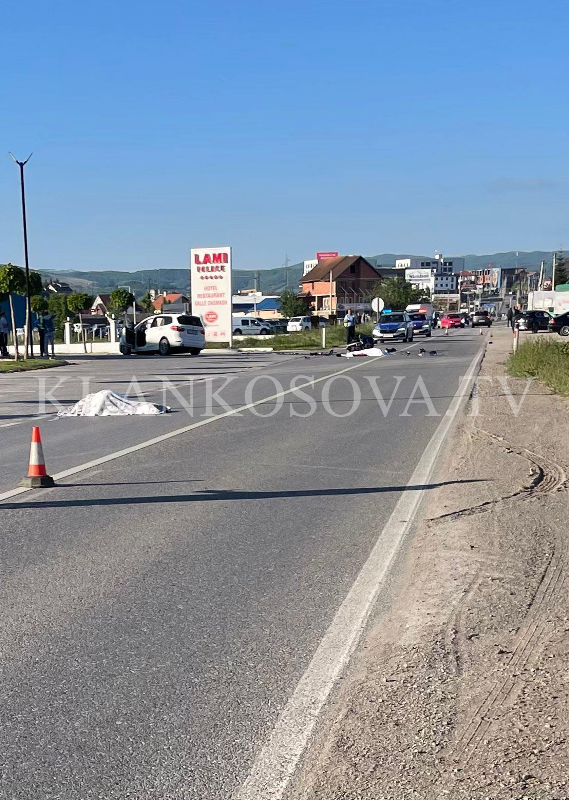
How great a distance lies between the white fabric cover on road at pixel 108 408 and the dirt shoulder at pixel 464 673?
9503mm

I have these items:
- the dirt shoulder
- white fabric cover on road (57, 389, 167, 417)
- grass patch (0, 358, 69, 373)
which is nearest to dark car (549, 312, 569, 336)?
grass patch (0, 358, 69, 373)

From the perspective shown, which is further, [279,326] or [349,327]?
[279,326]

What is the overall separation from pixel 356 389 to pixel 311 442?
9.06m

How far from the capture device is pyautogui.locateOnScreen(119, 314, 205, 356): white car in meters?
39.8

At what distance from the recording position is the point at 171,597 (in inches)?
232

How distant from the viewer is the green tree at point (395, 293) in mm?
126875

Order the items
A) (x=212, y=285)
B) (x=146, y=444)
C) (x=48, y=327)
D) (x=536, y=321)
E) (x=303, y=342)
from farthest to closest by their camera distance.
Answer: (x=536, y=321), (x=303, y=342), (x=212, y=285), (x=48, y=327), (x=146, y=444)

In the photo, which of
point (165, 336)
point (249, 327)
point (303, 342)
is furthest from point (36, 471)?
point (249, 327)

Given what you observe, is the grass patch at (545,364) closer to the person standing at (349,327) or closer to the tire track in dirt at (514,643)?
the tire track in dirt at (514,643)

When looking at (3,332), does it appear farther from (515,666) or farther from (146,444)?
(515,666)

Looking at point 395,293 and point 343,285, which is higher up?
point 343,285

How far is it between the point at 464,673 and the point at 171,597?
2079mm

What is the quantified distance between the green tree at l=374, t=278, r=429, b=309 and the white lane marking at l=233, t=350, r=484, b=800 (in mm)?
119095

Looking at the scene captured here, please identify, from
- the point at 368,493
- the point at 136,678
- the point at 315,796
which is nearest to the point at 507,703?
the point at 315,796
